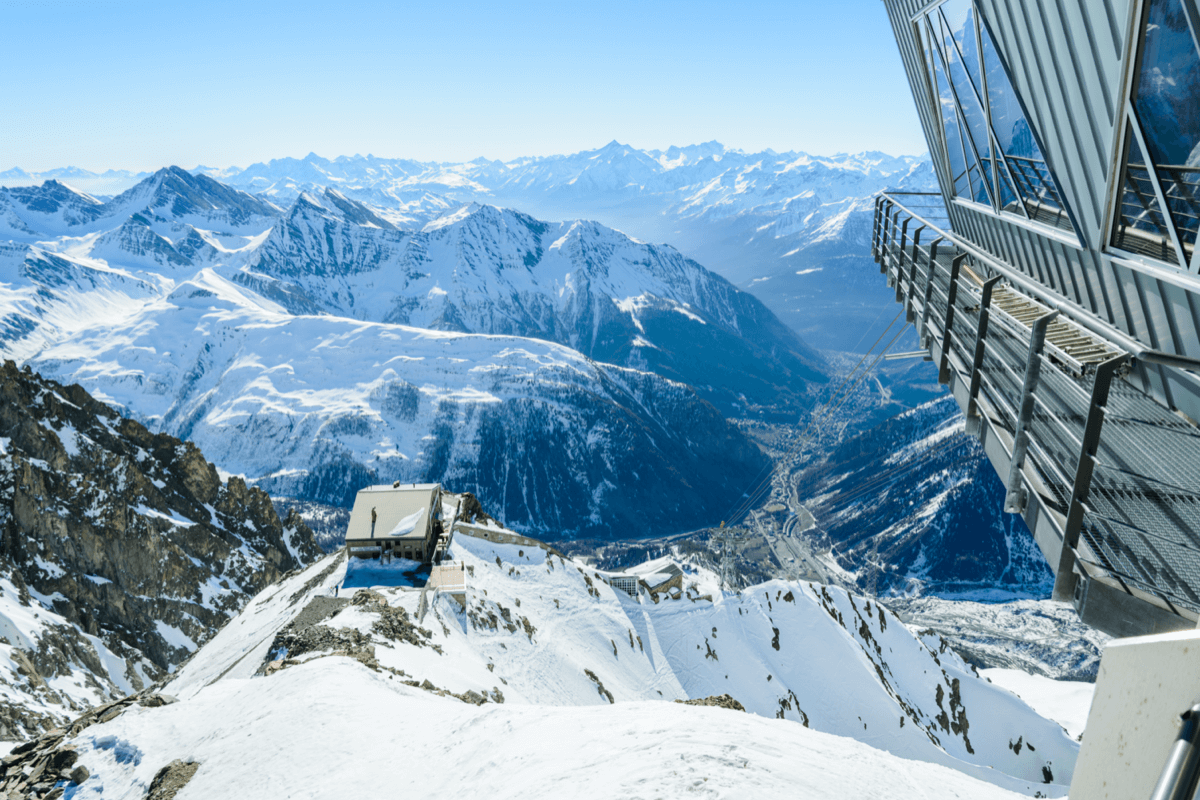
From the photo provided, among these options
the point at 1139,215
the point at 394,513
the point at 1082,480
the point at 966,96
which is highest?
the point at 966,96

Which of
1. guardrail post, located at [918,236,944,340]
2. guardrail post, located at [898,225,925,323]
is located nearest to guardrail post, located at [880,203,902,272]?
guardrail post, located at [898,225,925,323]

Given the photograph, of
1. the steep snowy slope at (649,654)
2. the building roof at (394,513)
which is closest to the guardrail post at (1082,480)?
the steep snowy slope at (649,654)

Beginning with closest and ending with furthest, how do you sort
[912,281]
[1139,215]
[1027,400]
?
[1027,400] < [1139,215] < [912,281]

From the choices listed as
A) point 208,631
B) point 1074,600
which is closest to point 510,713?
point 1074,600

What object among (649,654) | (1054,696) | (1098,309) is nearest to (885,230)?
(1098,309)

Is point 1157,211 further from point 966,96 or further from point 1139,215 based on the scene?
point 966,96

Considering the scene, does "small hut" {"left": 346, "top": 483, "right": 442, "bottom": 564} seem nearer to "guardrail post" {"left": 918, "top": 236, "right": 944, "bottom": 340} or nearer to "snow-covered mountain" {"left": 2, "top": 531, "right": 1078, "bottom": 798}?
"snow-covered mountain" {"left": 2, "top": 531, "right": 1078, "bottom": 798}

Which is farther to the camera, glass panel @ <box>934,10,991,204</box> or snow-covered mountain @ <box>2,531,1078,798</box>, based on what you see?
glass panel @ <box>934,10,991,204</box>

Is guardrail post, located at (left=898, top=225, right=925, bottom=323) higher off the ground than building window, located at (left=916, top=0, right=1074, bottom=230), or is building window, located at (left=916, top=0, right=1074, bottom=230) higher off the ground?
building window, located at (left=916, top=0, right=1074, bottom=230)
